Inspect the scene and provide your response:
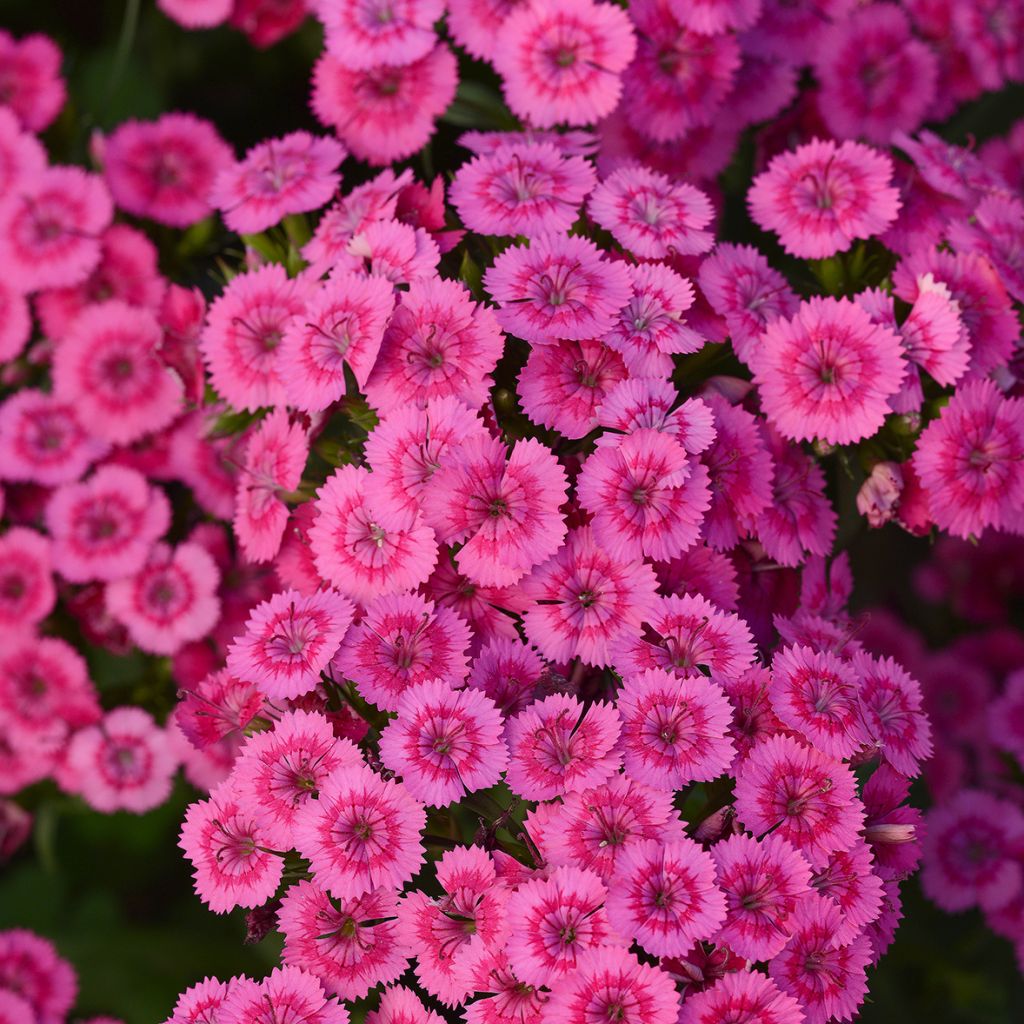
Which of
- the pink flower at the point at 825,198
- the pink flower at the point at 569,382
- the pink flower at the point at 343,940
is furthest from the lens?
the pink flower at the point at 825,198

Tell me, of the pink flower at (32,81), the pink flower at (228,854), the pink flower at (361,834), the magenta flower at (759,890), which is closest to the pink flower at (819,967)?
the magenta flower at (759,890)

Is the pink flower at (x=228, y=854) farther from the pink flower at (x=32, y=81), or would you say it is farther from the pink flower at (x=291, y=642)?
the pink flower at (x=32, y=81)

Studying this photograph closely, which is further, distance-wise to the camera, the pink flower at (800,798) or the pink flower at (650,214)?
the pink flower at (650,214)

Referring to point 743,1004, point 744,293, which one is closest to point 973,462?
point 744,293

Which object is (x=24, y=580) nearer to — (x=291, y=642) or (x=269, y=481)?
(x=269, y=481)

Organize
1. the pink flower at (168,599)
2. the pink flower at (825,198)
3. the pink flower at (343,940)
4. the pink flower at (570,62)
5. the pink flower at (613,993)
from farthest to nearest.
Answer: the pink flower at (168,599) → the pink flower at (570,62) → the pink flower at (825,198) → the pink flower at (343,940) → the pink flower at (613,993)

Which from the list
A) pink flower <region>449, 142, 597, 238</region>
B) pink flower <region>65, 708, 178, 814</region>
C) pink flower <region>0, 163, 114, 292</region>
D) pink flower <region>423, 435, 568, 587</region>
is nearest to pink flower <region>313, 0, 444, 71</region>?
pink flower <region>449, 142, 597, 238</region>

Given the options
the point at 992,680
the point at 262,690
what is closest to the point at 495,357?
the point at 262,690

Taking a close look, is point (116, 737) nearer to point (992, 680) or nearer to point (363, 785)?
point (363, 785)

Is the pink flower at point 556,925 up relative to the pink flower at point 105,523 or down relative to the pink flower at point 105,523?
up
